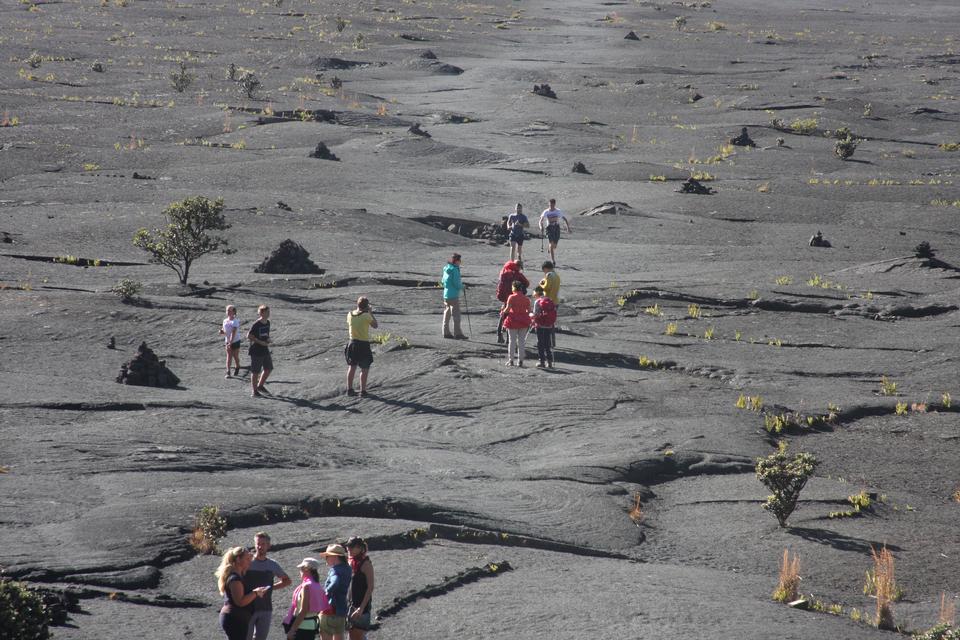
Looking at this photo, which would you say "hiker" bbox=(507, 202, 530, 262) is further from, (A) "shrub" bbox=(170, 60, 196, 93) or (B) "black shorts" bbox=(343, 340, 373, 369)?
(A) "shrub" bbox=(170, 60, 196, 93)

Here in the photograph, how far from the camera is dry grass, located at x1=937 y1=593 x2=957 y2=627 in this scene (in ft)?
37.6

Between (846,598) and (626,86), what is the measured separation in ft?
191

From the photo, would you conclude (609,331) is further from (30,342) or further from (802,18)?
(802,18)

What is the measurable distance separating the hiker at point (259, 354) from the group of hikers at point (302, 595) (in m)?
8.99

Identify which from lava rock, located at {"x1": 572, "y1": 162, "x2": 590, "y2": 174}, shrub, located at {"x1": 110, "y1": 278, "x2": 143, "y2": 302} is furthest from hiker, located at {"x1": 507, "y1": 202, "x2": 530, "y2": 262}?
lava rock, located at {"x1": 572, "y1": 162, "x2": 590, "y2": 174}

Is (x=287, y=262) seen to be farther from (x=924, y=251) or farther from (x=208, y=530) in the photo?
(x=208, y=530)

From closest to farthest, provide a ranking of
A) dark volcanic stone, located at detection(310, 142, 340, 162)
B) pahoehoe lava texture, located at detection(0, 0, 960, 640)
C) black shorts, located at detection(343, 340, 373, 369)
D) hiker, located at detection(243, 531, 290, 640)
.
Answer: hiker, located at detection(243, 531, 290, 640), pahoehoe lava texture, located at detection(0, 0, 960, 640), black shorts, located at detection(343, 340, 373, 369), dark volcanic stone, located at detection(310, 142, 340, 162)

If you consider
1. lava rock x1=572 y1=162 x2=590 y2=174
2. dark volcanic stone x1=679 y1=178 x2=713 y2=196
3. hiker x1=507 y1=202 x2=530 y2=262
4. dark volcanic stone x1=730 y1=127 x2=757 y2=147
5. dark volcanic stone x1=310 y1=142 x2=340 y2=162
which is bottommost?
hiker x1=507 y1=202 x2=530 y2=262

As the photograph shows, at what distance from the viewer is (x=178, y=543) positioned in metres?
11.8

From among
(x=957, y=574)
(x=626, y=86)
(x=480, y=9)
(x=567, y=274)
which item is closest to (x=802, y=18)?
(x=480, y=9)

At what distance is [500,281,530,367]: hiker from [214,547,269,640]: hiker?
11144 millimetres

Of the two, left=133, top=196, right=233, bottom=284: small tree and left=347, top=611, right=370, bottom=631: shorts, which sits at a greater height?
left=133, top=196, right=233, bottom=284: small tree

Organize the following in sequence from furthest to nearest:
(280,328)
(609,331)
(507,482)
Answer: (609,331) → (280,328) → (507,482)

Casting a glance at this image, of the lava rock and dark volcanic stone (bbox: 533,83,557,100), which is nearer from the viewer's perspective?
the lava rock
